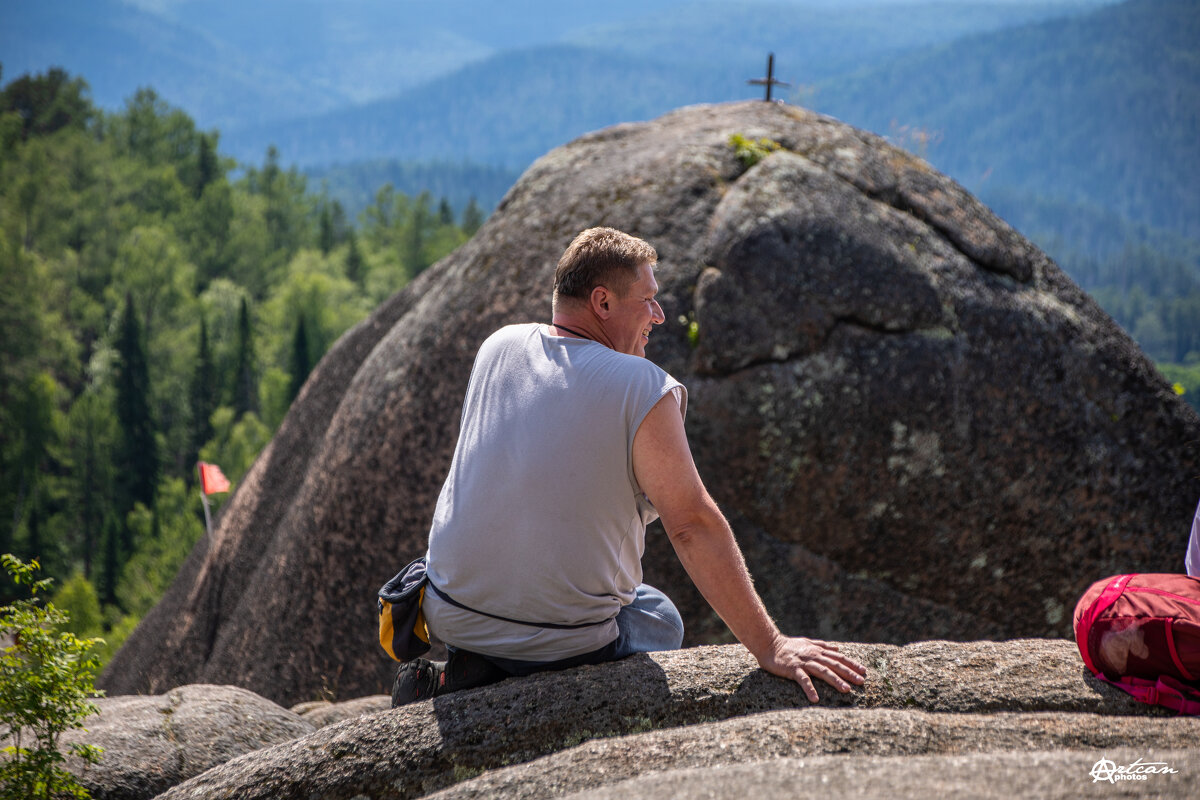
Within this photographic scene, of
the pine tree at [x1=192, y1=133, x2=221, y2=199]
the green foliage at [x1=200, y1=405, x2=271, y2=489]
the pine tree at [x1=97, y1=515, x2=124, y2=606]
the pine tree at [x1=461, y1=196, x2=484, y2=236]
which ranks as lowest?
the pine tree at [x1=97, y1=515, x2=124, y2=606]

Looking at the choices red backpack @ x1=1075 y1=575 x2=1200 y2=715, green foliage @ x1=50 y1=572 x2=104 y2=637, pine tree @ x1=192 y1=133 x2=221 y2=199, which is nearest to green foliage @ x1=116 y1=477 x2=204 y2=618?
green foliage @ x1=50 y1=572 x2=104 y2=637

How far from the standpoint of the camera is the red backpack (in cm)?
365

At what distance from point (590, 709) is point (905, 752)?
4.22 feet

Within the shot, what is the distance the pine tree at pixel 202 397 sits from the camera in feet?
225

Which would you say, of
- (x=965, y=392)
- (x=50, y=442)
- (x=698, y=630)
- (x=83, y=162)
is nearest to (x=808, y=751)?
(x=698, y=630)

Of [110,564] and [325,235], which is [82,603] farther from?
[325,235]

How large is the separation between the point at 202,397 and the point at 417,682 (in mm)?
70939

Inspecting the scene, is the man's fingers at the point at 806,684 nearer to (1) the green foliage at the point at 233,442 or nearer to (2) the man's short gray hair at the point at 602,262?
(2) the man's short gray hair at the point at 602,262

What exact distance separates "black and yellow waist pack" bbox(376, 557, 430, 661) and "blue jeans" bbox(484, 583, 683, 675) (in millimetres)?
344

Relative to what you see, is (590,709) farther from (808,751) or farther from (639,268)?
(639,268)

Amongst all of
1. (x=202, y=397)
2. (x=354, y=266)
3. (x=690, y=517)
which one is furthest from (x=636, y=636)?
(x=354, y=266)

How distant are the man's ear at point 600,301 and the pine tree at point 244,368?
2830 inches

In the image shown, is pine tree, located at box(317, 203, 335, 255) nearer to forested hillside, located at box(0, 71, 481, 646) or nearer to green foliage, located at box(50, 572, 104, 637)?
forested hillside, located at box(0, 71, 481, 646)

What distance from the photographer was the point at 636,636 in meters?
4.41
